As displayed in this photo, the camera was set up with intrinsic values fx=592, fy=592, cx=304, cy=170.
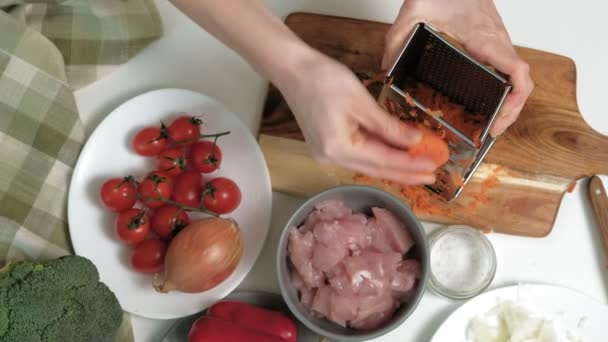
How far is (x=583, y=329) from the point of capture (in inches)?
56.3

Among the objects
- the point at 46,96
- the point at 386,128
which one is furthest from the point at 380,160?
the point at 46,96

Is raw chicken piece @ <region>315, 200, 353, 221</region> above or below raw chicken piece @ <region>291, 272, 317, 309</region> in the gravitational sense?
above

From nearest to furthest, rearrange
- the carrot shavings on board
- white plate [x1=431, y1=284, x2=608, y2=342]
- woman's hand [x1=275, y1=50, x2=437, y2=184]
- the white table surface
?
woman's hand [x1=275, y1=50, x2=437, y2=184] < the carrot shavings on board < white plate [x1=431, y1=284, x2=608, y2=342] < the white table surface

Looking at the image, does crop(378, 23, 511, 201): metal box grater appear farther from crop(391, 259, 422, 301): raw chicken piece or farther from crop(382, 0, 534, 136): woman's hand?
crop(391, 259, 422, 301): raw chicken piece

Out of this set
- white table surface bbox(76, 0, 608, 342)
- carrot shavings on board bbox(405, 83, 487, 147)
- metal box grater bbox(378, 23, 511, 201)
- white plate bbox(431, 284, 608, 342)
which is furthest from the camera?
white table surface bbox(76, 0, 608, 342)

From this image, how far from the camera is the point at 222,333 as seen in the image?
4.44ft

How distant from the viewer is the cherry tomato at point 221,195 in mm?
1410

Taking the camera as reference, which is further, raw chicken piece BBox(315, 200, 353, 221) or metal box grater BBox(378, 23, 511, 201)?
raw chicken piece BBox(315, 200, 353, 221)

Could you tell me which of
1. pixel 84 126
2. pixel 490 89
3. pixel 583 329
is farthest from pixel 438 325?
pixel 84 126

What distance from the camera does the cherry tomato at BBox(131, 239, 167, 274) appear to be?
1401mm

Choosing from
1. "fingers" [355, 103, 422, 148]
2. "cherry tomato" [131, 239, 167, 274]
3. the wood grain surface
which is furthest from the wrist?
the wood grain surface

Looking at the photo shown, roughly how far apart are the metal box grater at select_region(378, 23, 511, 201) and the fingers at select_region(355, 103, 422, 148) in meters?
0.12

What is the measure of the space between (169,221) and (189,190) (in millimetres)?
90

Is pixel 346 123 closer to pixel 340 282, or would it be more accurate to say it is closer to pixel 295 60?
pixel 295 60
